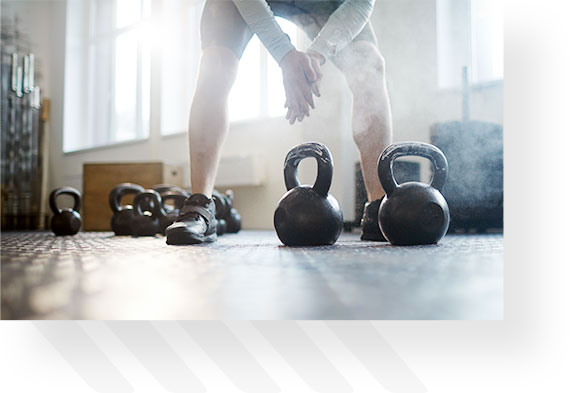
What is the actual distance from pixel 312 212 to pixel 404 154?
207 mm

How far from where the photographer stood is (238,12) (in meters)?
1.00

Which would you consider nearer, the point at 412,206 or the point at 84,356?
the point at 84,356

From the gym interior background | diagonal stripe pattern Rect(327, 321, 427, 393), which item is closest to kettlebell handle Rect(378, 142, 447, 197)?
the gym interior background

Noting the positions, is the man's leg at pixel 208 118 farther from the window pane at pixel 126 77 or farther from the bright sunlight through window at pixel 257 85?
the window pane at pixel 126 77

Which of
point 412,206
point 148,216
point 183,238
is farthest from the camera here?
point 148,216

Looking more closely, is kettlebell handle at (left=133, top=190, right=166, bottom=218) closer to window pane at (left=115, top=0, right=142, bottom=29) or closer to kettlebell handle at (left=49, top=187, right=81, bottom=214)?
kettlebell handle at (left=49, top=187, right=81, bottom=214)

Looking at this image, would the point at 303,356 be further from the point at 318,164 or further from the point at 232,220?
the point at 232,220

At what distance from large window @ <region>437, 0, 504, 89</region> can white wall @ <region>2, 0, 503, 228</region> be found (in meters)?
0.02

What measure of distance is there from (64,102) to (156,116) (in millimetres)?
216

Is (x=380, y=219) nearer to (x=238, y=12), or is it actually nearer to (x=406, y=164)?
(x=406, y=164)

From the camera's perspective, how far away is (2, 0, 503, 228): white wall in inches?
38.7

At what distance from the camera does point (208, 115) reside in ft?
3.38

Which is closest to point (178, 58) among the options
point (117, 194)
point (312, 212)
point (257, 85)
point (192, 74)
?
point (192, 74)

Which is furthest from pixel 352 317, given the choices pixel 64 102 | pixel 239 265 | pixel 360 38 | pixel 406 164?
pixel 64 102
